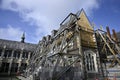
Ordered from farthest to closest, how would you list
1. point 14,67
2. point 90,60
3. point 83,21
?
1. point 14,67
2. point 83,21
3. point 90,60

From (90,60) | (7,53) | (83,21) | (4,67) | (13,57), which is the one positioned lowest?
(4,67)

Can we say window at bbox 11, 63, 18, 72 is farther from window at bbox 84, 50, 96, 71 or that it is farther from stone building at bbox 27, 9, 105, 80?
window at bbox 84, 50, 96, 71

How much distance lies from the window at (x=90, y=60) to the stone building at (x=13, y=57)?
2362 cm

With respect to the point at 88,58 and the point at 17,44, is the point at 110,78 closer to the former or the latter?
the point at 88,58

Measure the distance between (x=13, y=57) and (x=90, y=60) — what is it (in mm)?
26783

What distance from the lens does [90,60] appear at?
14922 mm

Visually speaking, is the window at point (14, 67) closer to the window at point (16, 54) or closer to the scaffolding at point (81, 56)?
the window at point (16, 54)

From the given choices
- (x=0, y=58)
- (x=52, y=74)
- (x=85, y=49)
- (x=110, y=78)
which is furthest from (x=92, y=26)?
(x=0, y=58)

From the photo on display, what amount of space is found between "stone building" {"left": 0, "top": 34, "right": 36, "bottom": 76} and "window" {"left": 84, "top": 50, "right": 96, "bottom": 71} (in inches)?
930

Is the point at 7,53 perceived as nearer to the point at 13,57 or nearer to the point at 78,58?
the point at 13,57

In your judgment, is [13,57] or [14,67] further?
[13,57]

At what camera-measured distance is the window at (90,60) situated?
566 inches

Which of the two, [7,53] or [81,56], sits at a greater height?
[7,53]

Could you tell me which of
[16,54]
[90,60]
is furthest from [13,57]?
[90,60]
